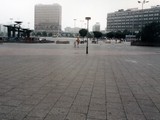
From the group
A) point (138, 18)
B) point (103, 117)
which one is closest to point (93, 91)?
point (103, 117)

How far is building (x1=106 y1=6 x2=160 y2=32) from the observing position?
12606cm

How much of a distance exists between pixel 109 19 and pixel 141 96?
157 metres

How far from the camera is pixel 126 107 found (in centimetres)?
518

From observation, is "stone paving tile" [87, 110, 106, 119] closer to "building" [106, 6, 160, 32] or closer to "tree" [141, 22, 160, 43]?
"tree" [141, 22, 160, 43]

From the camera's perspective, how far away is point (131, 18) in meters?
139

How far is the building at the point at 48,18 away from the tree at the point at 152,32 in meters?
110

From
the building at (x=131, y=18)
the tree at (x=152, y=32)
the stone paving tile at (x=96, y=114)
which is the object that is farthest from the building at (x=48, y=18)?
the stone paving tile at (x=96, y=114)

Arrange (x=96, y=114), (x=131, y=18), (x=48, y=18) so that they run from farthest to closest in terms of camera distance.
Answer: (x=48, y=18), (x=131, y=18), (x=96, y=114)

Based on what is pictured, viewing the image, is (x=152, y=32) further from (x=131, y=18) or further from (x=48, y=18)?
(x=48, y=18)

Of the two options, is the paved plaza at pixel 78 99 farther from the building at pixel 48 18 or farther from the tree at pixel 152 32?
the building at pixel 48 18

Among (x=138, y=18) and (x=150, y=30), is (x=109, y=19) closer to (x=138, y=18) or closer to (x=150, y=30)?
(x=138, y=18)

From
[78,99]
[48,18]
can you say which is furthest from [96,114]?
[48,18]

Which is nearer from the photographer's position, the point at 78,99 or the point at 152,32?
the point at 78,99

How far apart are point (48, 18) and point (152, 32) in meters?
115
